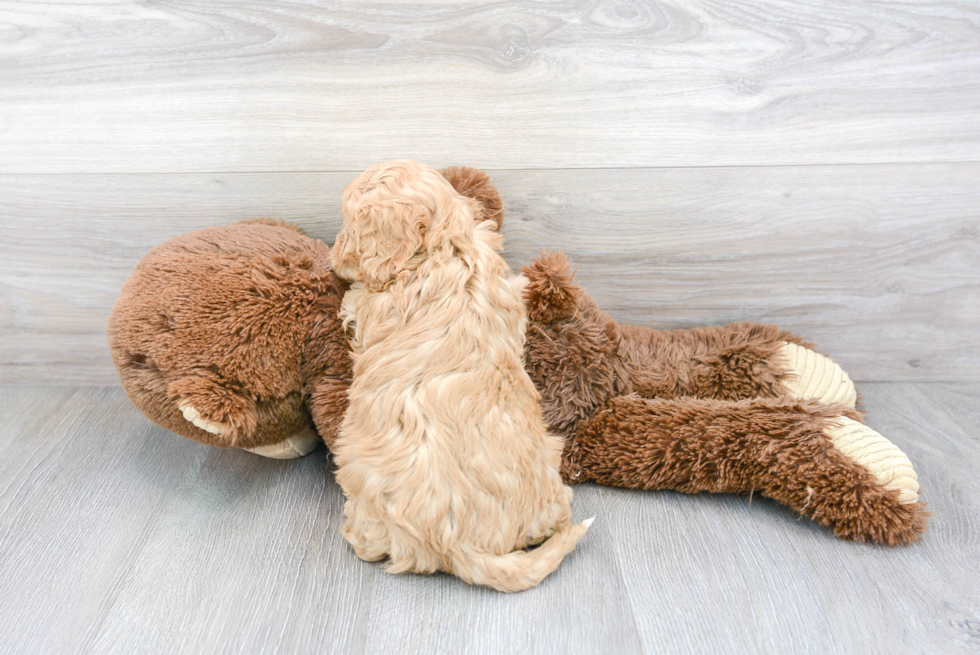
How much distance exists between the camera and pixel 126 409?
1.23m

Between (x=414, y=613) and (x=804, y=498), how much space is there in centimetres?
55

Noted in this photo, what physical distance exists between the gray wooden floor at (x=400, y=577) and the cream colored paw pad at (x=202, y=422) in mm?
156

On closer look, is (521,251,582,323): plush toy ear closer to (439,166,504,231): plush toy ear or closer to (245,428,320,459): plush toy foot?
(439,166,504,231): plush toy ear

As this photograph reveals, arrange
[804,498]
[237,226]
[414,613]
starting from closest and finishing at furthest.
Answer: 1. [414,613]
2. [804,498]
3. [237,226]

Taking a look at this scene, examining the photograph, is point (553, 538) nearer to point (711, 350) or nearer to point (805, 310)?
point (711, 350)

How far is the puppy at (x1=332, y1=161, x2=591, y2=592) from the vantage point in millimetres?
764

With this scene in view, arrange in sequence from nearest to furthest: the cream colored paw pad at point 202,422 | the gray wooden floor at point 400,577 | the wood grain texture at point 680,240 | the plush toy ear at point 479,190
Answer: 1. the gray wooden floor at point 400,577
2. the cream colored paw pad at point 202,422
3. the plush toy ear at point 479,190
4. the wood grain texture at point 680,240

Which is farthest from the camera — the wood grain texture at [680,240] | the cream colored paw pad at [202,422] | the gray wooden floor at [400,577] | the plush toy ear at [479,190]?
the wood grain texture at [680,240]

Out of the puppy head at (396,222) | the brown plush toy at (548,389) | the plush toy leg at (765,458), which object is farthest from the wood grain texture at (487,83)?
the plush toy leg at (765,458)

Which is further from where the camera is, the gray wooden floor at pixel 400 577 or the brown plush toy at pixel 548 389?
the brown plush toy at pixel 548 389

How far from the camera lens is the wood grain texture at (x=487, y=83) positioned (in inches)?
40.4

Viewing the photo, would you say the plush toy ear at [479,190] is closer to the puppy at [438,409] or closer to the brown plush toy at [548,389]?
the brown plush toy at [548,389]

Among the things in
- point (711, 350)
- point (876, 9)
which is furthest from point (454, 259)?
point (876, 9)

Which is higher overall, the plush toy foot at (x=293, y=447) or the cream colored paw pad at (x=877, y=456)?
the cream colored paw pad at (x=877, y=456)
